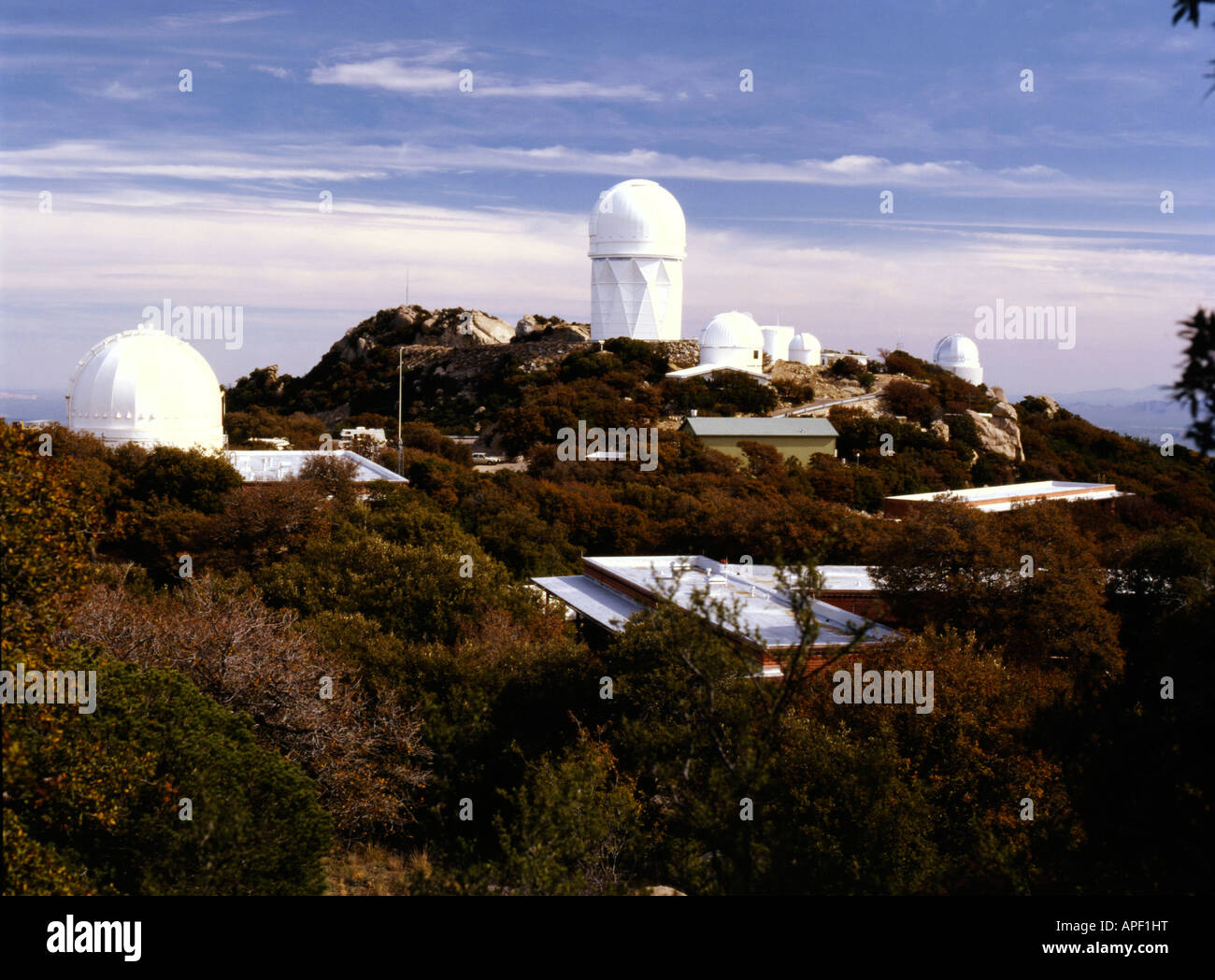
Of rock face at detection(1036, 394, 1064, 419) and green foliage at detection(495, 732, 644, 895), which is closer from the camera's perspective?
green foliage at detection(495, 732, 644, 895)

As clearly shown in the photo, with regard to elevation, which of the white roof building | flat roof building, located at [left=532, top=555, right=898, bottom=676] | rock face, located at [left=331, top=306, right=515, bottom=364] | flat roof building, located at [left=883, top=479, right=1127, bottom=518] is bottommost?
flat roof building, located at [left=532, top=555, right=898, bottom=676]

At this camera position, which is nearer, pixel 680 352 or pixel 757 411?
pixel 757 411

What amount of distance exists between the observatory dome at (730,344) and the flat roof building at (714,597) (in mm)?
25791

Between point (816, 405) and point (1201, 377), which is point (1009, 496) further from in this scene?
point (1201, 377)

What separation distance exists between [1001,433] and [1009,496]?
549 inches

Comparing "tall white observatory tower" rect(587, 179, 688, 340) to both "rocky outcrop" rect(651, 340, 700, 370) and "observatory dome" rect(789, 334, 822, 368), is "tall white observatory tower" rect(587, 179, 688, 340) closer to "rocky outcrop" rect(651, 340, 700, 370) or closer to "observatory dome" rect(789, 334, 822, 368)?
"rocky outcrop" rect(651, 340, 700, 370)

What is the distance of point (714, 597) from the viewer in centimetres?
1667

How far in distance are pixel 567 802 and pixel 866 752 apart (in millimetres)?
3621

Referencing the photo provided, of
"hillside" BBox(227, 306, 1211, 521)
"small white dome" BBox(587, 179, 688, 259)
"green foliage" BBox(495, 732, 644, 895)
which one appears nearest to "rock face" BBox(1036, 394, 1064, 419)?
"hillside" BBox(227, 306, 1211, 521)

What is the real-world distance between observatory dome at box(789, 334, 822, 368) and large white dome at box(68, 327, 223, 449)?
41.3 m

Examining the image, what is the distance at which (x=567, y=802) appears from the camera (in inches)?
397

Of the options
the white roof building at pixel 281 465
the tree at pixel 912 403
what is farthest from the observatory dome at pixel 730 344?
the white roof building at pixel 281 465

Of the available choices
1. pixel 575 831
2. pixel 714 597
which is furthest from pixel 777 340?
pixel 575 831

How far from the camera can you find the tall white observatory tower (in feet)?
166
